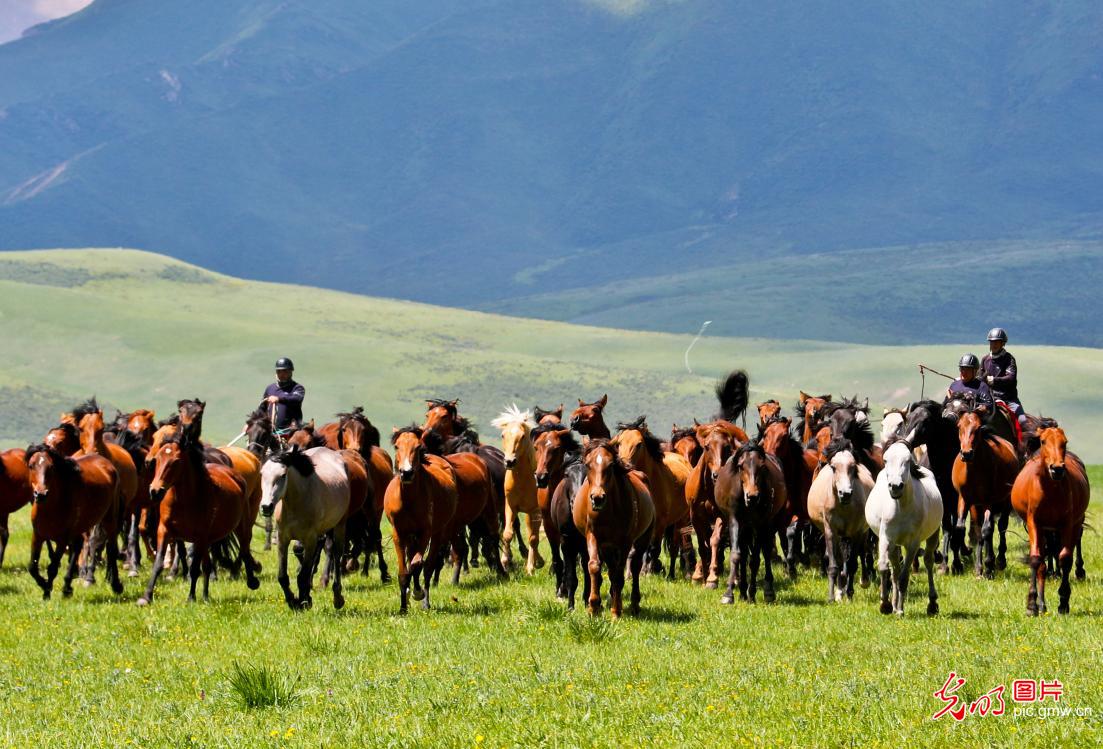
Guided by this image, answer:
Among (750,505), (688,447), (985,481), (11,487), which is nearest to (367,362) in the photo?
(688,447)

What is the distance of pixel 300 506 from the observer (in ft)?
54.6

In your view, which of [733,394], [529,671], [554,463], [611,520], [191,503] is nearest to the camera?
[529,671]

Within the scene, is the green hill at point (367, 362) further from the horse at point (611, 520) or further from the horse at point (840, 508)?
the horse at point (611, 520)

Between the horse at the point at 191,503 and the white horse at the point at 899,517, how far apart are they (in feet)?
25.4

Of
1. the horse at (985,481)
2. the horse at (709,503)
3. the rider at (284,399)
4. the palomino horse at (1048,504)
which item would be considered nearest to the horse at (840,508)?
the horse at (709,503)

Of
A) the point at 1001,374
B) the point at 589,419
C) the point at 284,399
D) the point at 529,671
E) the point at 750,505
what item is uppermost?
the point at 1001,374

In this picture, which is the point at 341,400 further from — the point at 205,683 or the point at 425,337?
the point at 205,683

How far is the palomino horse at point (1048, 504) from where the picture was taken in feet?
50.9

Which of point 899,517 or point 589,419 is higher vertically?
point 589,419

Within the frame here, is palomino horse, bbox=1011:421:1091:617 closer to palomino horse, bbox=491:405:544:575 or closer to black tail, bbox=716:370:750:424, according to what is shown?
black tail, bbox=716:370:750:424

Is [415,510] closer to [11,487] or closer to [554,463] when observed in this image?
[554,463]

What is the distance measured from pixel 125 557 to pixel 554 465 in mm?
8478

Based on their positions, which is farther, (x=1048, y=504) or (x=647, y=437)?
(x=647, y=437)

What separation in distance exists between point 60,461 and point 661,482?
297 inches
